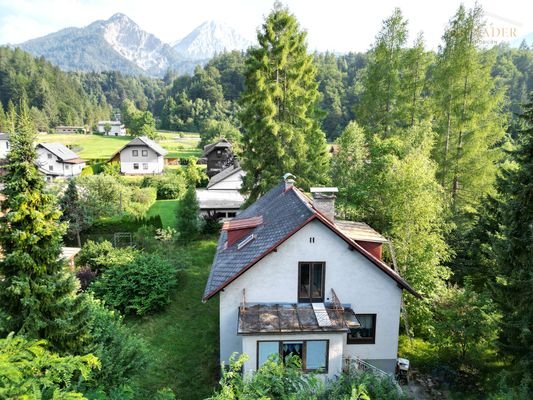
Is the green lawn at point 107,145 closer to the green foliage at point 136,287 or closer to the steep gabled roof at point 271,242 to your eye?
the green foliage at point 136,287

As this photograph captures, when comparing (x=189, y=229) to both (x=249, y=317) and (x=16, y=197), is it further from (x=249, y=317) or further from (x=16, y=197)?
(x=16, y=197)

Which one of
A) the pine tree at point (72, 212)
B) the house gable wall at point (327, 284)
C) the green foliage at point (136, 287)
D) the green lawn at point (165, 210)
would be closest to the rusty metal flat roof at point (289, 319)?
the house gable wall at point (327, 284)

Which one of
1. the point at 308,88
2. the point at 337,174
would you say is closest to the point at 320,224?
the point at 337,174

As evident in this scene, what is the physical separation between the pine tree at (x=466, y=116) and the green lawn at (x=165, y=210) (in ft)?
81.5

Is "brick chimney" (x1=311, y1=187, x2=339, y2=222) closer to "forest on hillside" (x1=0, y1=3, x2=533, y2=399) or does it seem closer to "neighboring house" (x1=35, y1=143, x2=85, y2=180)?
"forest on hillside" (x1=0, y1=3, x2=533, y2=399)

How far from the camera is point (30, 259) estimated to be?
986cm

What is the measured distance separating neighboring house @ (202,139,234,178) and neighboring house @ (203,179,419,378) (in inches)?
1908

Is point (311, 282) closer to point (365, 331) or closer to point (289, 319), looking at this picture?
point (289, 319)

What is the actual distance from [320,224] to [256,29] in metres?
19.4

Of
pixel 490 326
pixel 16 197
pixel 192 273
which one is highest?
pixel 16 197

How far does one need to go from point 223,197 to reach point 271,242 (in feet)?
77.9

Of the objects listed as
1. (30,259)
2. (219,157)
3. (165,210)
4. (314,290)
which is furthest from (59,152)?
(314,290)

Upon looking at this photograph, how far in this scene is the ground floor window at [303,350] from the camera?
13461 mm

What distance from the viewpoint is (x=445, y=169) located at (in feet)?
89.7
